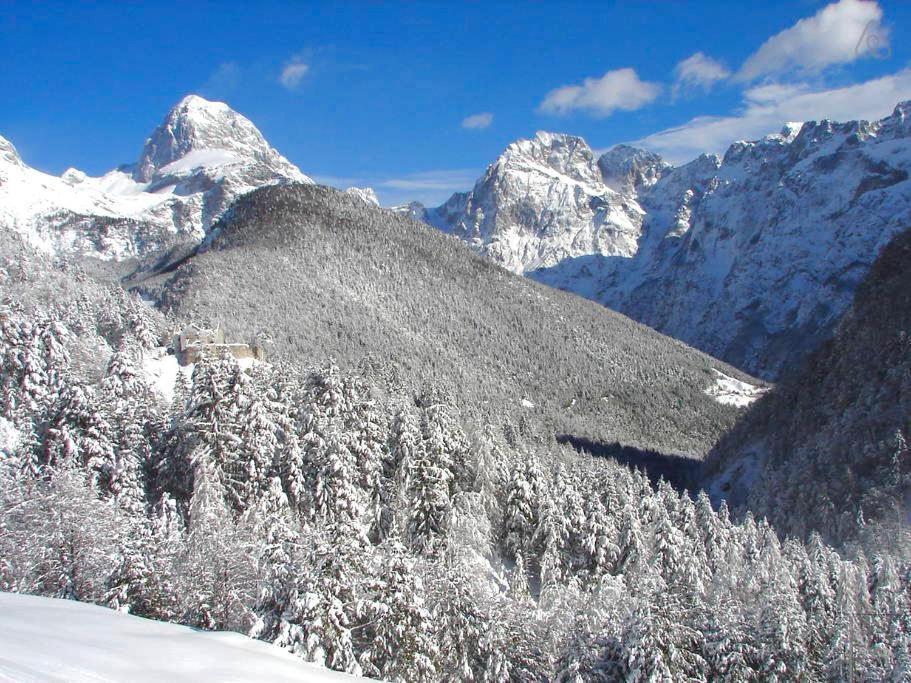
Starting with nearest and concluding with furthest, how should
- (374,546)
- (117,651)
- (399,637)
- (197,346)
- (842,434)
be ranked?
(117,651) < (399,637) < (374,546) < (197,346) < (842,434)

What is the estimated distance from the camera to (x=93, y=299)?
105625 millimetres

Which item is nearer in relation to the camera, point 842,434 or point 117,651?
point 117,651

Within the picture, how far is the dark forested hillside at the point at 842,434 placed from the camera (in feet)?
278

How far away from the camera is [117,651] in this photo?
49.5 feet

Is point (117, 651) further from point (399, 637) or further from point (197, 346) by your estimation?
point (197, 346)

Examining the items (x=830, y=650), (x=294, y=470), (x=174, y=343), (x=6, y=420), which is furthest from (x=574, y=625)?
(x=174, y=343)

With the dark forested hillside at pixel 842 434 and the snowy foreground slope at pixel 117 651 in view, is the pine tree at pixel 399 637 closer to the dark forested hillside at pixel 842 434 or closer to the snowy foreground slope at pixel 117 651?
the snowy foreground slope at pixel 117 651

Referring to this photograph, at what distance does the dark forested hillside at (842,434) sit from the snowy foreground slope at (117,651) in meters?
76.9

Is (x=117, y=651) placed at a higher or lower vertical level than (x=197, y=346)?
lower

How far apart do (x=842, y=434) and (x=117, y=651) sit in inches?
4121

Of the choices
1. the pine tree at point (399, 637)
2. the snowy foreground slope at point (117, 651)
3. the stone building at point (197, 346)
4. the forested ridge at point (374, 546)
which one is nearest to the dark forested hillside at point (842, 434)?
the forested ridge at point (374, 546)

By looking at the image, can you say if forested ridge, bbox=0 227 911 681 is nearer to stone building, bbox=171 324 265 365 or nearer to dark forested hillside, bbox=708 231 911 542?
stone building, bbox=171 324 265 365

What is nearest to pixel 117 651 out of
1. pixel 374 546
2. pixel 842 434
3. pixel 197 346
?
pixel 374 546

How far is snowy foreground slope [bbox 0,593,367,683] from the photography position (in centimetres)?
1331
